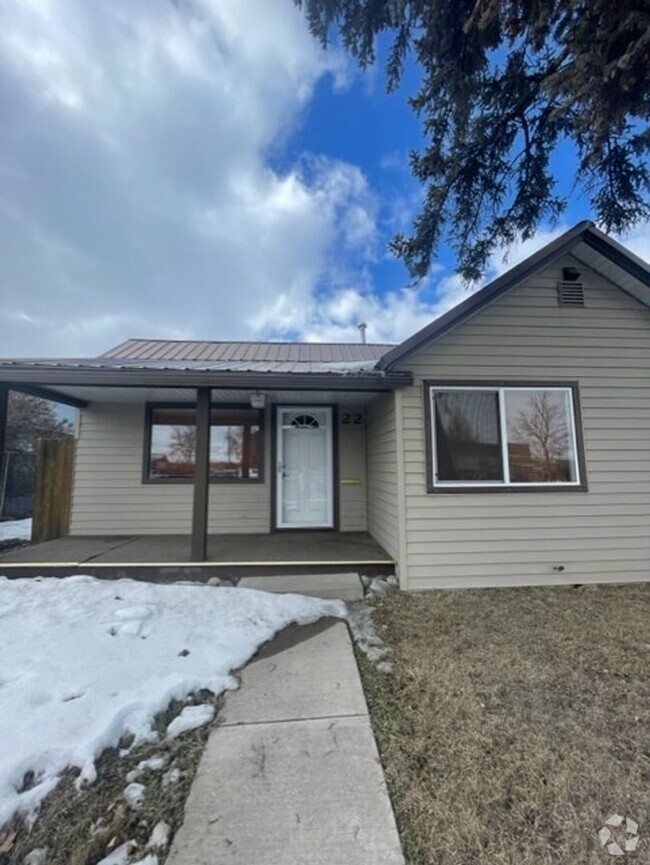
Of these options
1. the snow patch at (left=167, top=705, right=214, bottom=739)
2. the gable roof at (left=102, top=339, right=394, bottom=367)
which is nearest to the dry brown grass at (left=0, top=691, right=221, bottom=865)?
the snow patch at (left=167, top=705, right=214, bottom=739)

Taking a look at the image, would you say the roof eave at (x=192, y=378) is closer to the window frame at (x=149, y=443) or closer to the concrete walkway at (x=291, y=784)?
the window frame at (x=149, y=443)

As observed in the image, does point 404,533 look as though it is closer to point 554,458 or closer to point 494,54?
point 554,458

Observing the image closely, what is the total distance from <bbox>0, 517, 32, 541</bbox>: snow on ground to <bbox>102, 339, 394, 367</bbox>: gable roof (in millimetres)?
3814

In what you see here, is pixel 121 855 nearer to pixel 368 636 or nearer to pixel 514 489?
pixel 368 636

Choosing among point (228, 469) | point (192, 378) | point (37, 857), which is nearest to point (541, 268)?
point (192, 378)

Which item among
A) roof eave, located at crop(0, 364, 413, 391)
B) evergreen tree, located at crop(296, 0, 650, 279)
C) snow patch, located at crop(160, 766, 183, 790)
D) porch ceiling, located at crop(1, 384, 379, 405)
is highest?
evergreen tree, located at crop(296, 0, 650, 279)

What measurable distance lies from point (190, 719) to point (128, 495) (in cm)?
543

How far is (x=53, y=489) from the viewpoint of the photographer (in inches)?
280

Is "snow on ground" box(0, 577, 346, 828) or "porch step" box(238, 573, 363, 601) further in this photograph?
"porch step" box(238, 573, 363, 601)

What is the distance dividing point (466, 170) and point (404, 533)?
4.21 meters

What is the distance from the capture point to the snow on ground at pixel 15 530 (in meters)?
7.73

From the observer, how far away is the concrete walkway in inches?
64.0

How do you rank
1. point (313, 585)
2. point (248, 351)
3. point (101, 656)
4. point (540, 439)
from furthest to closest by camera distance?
point (248, 351)
point (540, 439)
point (313, 585)
point (101, 656)

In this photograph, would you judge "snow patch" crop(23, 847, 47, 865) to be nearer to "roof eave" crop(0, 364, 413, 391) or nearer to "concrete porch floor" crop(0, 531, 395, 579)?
"concrete porch floor" crop(0, 531, 395, 579)
